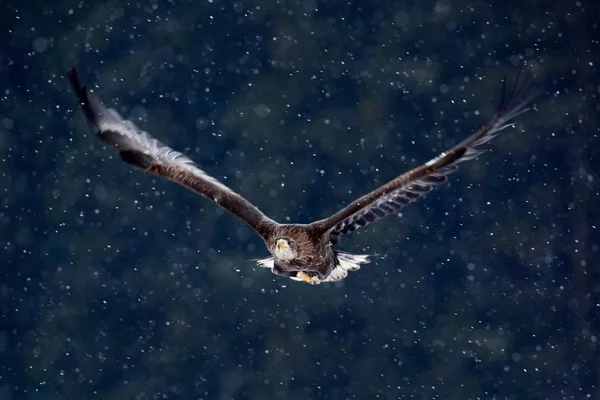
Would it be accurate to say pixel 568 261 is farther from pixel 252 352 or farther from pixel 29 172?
pixel 29 172

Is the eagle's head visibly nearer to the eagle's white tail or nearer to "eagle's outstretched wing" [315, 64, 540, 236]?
"eagle's outstretched wing" [315, 64, 540, 236]

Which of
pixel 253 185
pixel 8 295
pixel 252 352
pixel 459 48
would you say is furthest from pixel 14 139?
pixel 459 48

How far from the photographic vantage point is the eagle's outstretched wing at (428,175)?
3.79m

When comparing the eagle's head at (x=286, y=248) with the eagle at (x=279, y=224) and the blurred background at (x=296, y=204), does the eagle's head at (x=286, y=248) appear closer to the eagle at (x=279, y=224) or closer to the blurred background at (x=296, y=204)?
the eagle at (x=279, y=224)

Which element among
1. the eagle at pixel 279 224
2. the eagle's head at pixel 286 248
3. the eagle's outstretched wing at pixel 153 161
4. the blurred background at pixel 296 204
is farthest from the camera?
the blurred background at pixel 296 204

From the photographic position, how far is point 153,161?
495 centimetres

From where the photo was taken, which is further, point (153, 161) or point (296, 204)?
point (296, 204)

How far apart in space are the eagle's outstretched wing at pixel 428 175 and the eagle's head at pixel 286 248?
0.22 metres

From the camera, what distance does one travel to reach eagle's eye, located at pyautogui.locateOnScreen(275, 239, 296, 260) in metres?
4.70

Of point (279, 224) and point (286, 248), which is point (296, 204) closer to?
point (279, 224)

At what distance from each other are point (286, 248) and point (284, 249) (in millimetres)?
14

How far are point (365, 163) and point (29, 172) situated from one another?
421cm

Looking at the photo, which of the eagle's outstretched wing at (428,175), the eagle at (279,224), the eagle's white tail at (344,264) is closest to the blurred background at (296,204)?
the eagle's white tail at (344,264)

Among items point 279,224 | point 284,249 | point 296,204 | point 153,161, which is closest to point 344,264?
point 279,224
